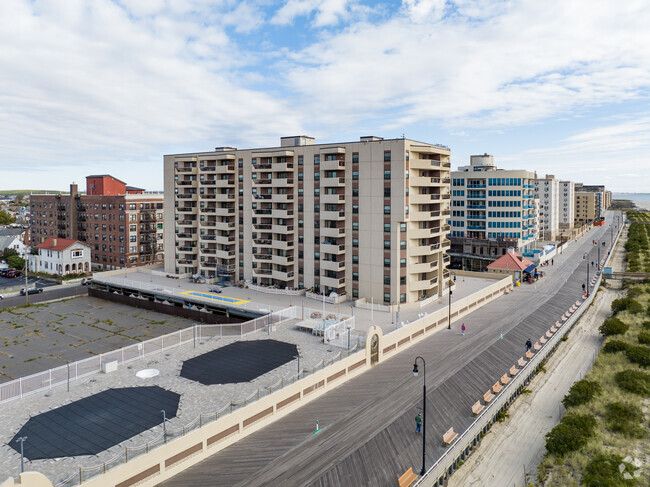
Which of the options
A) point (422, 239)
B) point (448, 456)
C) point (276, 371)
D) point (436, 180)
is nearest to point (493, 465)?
point (448, 456)

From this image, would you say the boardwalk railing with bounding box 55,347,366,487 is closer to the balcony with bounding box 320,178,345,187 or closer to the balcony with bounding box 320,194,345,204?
the balcony with bounding box 320,194,345,204

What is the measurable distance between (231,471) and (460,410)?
20.3 m

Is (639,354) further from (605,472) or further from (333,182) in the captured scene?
(333,182)

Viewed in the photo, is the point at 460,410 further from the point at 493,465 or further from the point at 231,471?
the point at 231,471

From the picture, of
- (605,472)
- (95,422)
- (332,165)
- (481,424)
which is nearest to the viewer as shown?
(605,472)

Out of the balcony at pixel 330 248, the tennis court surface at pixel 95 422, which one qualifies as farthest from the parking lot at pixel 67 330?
the balcony at pixel 330 248

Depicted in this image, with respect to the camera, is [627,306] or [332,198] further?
[627,306]

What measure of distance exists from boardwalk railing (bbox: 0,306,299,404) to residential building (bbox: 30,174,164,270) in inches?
2475

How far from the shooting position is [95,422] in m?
32.2

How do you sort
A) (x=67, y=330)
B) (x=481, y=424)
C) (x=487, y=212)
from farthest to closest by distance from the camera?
(x=487, y=212) → (x=67, y=330) → (x=481, y=424)

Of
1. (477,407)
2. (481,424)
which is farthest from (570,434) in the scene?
(477,407)

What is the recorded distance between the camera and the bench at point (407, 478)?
28.0 m

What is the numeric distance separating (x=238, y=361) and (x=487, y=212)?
8635cm

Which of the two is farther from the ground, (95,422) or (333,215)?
(333,215)
